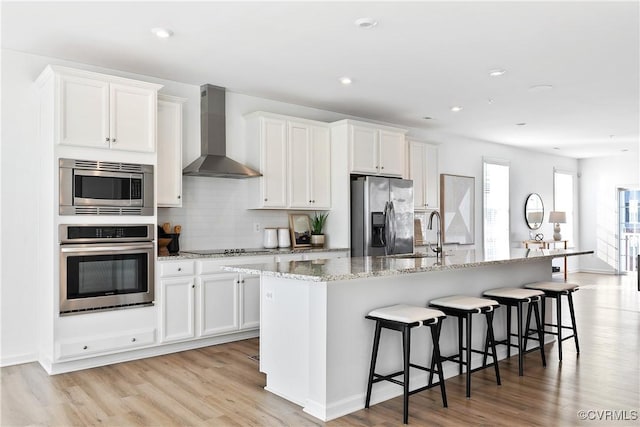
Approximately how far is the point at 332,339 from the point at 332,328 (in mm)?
67

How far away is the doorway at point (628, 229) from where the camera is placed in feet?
35.7

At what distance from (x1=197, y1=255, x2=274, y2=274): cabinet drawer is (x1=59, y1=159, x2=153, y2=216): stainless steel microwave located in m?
0.69

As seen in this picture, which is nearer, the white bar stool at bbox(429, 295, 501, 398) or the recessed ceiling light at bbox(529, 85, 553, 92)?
the white bar stool at bbox(429, 295, 501, 398)

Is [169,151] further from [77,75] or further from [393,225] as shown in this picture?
[393,225]

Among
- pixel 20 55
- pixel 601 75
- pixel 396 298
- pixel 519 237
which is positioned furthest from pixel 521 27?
pixel 519 237

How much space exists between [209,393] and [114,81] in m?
2.63

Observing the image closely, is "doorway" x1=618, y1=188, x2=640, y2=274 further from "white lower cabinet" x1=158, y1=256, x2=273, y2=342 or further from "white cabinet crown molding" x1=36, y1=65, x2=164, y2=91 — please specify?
"white cabinet crown molding" x1=36, y1=65, x2=164, y2=91

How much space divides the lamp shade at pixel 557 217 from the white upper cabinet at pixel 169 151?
8.25 metres

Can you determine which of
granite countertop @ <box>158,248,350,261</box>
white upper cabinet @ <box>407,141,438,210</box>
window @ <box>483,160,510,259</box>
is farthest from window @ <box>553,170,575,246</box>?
granite countertop @ <box>158,248,350,261</box>

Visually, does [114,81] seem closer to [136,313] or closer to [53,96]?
[53,96]

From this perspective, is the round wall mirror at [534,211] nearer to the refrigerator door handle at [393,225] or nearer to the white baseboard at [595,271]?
the white baseboard at [595,271]

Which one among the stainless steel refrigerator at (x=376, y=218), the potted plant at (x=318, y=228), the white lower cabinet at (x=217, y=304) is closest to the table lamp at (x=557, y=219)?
the stainless steel refrigerator at (x=376, y=218)

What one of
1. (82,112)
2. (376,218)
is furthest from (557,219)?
(82,112)

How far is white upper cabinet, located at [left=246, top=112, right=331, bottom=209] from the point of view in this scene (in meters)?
5.45
